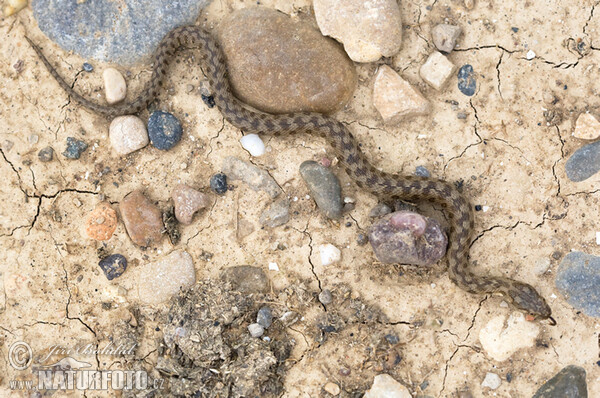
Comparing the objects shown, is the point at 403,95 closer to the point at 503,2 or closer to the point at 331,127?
the point at 331,127

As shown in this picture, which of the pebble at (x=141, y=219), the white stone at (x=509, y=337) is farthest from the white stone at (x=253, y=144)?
the white stone at (x=509, y=337)

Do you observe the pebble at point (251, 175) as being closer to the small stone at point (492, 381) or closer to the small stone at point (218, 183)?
the small stone at point (218, 183)

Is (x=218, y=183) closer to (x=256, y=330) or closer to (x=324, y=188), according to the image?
(x=324, y=188)

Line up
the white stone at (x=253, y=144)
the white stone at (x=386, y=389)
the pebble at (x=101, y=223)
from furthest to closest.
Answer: the white stone at (x=253, y=144), the pebble at (x=101, y=223), the white stone at (x=386, y=389)

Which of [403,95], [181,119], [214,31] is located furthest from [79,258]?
[403,95]

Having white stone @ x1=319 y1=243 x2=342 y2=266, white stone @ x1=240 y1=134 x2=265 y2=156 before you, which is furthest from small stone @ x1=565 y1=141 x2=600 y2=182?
white stone @ x1=240 y1=134 x2=265 y2=156
